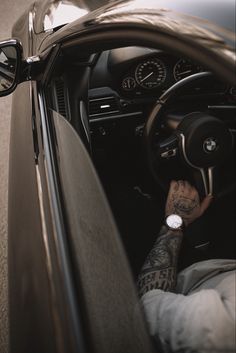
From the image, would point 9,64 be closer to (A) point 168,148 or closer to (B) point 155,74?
(A) point 168,148

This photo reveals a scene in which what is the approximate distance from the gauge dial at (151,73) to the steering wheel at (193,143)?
325 millimetres

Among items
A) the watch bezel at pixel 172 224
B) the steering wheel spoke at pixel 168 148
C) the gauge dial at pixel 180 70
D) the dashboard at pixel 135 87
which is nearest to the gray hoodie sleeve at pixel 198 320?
the watch bezel at pixel 172 224

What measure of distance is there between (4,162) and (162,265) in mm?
1586

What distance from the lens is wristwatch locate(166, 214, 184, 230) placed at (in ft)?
4.41

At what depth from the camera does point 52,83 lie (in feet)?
3.93

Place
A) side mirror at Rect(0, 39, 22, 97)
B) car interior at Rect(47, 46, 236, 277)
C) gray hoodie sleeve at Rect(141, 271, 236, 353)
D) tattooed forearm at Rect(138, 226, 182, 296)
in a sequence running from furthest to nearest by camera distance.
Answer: car interior at Rect(47, 46, 236, 277), side mirror at Rect(0, 39, 22, 97), tattooed forearm at Rect(138, 226, 182, 296), gray hoodie sleeve at Rect(141, 271, 236, 353)

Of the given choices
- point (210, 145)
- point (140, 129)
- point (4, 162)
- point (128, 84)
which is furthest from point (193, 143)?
point (4, 162)

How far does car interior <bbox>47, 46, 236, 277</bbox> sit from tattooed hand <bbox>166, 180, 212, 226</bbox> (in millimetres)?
36

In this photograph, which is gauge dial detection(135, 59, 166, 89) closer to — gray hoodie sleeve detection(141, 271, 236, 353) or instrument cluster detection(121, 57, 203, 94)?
instrument cluster detection(121, 57, 203, 94)

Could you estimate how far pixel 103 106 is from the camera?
180 centimetres

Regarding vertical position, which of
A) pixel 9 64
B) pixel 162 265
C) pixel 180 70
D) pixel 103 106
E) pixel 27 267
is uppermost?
pixel 9 64

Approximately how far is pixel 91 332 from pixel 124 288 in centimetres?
15

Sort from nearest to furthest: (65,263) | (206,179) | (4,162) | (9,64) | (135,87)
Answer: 1. (65,263)
2. (9,64)
3. (206,179)
4. (135,87)
5. (4,162)

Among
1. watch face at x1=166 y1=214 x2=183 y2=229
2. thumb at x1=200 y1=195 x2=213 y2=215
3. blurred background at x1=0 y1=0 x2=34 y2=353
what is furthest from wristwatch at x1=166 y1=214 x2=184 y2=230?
blurred background at x1=0 y1=0 x2=34 y2=353
